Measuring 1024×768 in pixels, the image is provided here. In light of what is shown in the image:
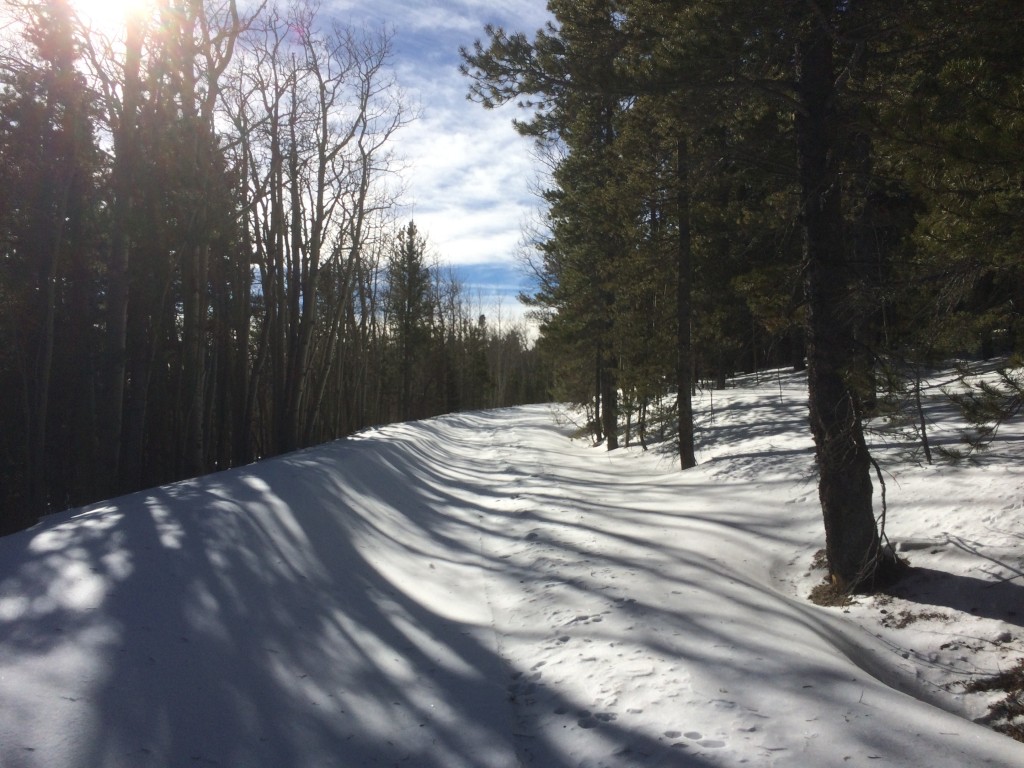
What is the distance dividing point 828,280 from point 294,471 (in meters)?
7.38

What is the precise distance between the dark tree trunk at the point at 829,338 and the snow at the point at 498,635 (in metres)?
0.57

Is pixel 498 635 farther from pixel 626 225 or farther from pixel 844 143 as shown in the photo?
pixel 626 225

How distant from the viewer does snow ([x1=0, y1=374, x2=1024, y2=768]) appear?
11.5ft

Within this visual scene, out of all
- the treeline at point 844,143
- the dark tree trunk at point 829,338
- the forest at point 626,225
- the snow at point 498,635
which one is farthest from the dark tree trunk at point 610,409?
the dark tree trunk at point 829,338

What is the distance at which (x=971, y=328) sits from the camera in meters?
5.29

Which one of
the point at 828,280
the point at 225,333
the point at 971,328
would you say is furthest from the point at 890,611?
the point at 225,333

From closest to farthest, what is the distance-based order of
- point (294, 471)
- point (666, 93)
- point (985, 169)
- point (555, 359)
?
point (985, 169) → point (666, 93) → point (294, 471) → point (555, 359)

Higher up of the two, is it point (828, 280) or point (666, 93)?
point (666, 93)

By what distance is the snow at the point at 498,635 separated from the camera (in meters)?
3.50

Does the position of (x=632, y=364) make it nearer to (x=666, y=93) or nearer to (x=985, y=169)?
(x=666, y=93)

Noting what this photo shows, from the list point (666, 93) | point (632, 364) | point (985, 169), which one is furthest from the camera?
point (632, 364)

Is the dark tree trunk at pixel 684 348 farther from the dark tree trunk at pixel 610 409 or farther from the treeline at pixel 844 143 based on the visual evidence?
the dark tree trunk at pixel 610 409

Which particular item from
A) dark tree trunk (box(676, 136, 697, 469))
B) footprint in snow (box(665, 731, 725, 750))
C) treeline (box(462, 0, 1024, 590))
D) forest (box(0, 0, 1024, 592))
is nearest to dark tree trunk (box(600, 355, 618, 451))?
forest (box(0, 0, 1024, 592))

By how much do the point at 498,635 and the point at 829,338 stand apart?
13.3 feet
